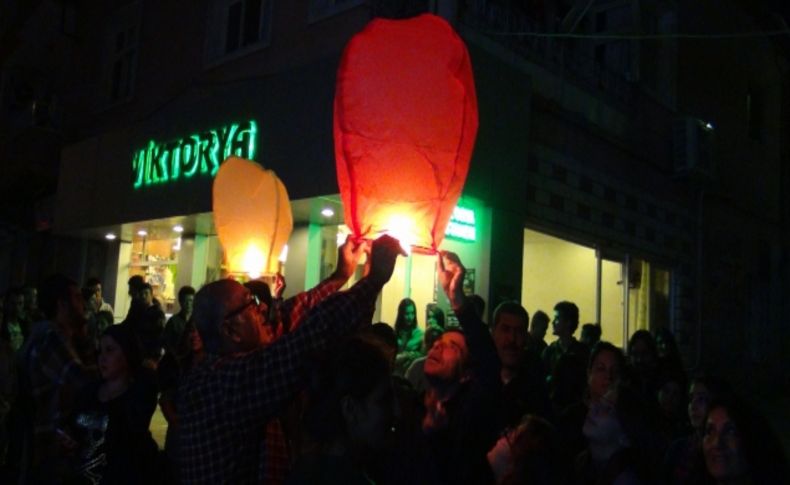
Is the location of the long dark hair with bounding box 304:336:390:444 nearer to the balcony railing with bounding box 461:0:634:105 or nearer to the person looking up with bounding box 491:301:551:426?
the person looking up with bounding box 491:301:551:426

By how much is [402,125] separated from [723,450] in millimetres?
1949

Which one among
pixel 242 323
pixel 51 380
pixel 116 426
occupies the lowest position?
pixel 116 426

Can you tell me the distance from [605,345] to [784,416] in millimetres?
11024

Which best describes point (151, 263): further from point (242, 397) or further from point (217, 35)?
point (242, 397)

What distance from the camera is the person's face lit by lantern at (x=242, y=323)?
2789 millimetres

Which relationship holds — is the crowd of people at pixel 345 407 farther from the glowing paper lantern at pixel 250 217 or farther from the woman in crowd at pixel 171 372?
the glowing paper lantern at pixel 250 217

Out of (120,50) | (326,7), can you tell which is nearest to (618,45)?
(326,7)

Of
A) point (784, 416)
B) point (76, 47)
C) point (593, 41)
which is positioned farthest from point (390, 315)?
point (76, 47)

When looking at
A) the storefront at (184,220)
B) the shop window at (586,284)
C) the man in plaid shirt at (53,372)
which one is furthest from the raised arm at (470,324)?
the shop window at (586,284)

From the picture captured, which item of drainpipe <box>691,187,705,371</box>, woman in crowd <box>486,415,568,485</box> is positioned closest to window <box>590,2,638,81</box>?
drainpipe <box>691,187,705,371</box>

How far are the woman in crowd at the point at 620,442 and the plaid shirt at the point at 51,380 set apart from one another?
263cm

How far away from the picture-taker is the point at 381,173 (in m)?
3.30

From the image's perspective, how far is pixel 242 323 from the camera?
2.82 meters

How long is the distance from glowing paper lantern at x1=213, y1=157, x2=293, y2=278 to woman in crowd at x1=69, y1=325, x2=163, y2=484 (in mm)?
1226
